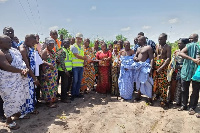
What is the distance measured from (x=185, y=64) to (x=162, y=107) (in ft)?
4.47

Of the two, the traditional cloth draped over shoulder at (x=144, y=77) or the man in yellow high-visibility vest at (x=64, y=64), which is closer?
the man in yellow high-visibility vest at (x=64, y=64)

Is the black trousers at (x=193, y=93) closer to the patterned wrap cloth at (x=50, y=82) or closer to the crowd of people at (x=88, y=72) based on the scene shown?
the crowd of people at (x=88, y=72)

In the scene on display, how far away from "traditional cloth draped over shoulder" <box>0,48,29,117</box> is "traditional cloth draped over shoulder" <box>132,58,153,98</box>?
3109mm

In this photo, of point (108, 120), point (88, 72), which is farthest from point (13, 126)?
point (88, 72)

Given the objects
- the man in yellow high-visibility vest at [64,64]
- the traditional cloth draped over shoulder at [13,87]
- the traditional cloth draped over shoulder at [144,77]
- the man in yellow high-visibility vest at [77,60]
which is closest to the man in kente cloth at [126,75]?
the traditional cloth draped over shoulder at [144,77]

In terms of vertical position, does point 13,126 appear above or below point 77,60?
below

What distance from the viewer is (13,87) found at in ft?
10.8

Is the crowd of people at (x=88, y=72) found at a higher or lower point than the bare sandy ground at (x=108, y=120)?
higher

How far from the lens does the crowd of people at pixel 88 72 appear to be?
3359 millimetres

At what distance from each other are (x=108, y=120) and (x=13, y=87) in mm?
2146

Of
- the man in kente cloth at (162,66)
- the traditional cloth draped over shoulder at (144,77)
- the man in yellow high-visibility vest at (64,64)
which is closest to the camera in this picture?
the man in kente cloth at (162,66)

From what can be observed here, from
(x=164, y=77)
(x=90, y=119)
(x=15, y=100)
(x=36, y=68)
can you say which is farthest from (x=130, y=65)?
(x=15, y=100)

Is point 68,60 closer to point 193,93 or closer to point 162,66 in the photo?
point 162,66

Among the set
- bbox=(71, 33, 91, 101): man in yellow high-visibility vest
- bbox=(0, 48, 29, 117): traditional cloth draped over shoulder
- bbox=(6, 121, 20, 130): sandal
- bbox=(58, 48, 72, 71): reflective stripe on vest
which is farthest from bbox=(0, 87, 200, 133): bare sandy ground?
bbox=(58, 48, 72, 71): reflective stripe on vest
